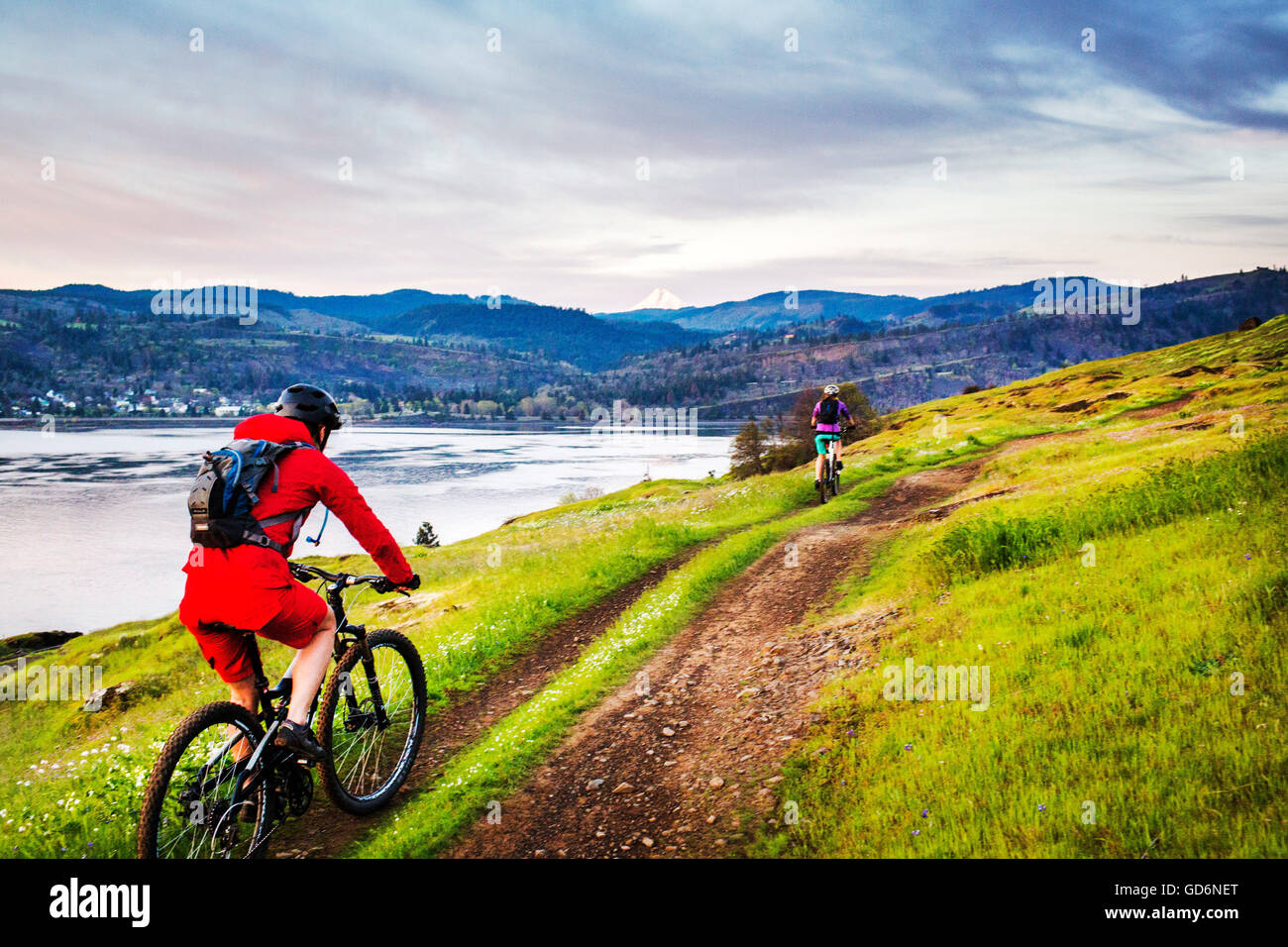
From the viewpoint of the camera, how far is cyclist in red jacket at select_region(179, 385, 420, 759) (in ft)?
19.3

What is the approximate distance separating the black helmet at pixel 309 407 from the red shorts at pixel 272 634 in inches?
65.5

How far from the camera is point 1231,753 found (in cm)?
519

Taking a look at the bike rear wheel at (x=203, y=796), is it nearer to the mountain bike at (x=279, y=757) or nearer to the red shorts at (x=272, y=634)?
the mountain bike at (x=279, y=757)

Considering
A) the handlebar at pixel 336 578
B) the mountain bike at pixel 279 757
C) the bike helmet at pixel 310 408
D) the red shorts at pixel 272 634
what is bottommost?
the mountain bike at pixel 279 757

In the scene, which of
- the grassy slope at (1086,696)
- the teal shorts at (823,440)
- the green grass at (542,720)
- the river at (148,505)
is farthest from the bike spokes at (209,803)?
the river at (148,505)

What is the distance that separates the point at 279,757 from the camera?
653 centimetres

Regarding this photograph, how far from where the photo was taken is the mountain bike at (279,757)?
18.5 ft

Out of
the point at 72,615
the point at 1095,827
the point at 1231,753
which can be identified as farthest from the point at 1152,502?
the point at 72,615

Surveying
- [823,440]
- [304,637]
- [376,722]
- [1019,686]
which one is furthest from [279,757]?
[823,440]

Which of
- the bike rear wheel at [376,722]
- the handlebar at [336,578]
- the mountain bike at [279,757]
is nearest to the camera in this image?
the mountain bike at [279,757]

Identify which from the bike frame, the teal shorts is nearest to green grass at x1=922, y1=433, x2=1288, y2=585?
the bike frame

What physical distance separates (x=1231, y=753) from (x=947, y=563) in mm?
7358

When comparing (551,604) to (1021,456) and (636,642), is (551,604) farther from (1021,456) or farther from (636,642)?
(1021,456)
